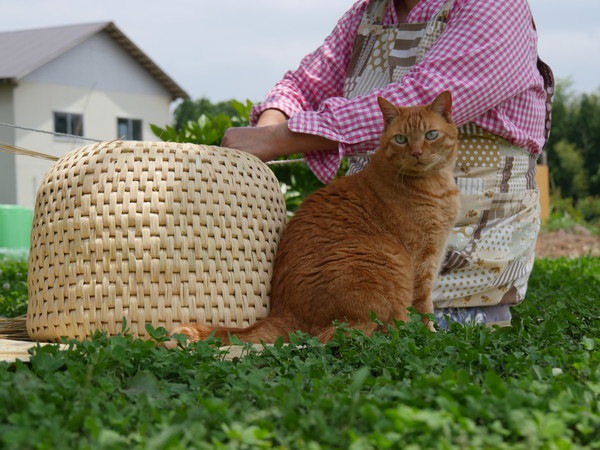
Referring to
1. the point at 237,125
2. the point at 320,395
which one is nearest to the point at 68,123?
the point at 237,125

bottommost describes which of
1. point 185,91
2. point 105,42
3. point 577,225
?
point 577,225

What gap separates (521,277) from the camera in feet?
11.0

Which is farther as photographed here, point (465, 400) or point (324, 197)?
point (324, 197)

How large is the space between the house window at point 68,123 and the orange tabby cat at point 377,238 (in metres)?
15.6

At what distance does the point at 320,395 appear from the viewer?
1.68 meters

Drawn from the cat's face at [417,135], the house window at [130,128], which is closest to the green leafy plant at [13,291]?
the cat's face at [417,135]

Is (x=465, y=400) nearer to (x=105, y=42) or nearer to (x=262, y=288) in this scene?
(x=262, y=288)

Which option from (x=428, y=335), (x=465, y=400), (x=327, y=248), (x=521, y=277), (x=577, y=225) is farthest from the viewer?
(x=577, y=225)

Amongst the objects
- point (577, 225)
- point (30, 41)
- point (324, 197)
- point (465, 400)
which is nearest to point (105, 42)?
→ point (30, 41)

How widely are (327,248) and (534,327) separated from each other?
79 centimetres

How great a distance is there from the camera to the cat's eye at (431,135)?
110 inches

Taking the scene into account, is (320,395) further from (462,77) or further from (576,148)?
(576,148)

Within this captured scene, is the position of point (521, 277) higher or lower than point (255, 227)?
lower

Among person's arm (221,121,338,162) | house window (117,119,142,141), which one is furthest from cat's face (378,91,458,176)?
house window (117,119,142,141)
